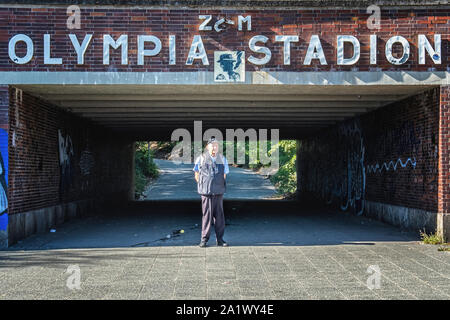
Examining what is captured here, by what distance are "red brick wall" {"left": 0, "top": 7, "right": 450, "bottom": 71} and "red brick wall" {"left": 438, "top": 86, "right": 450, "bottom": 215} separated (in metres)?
0.68

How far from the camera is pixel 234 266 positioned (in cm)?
718

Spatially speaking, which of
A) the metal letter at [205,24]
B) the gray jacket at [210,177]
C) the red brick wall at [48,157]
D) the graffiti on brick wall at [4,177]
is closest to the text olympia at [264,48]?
the metal letter at [205,24]

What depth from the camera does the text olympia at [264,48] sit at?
31.0ft

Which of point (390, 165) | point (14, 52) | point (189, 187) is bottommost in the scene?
point (189, 187)

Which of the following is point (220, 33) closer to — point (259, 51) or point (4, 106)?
point (259, 51)

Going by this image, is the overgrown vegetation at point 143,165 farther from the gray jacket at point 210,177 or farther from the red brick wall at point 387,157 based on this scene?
the gray jacket at point 210,177

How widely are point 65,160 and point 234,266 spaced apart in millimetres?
7490

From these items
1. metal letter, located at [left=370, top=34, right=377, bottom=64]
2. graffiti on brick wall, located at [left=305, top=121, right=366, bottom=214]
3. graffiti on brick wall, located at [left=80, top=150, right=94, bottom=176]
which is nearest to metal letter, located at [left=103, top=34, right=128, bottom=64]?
metal letter, located at [left=370, top=34, right=377, bottom=64]

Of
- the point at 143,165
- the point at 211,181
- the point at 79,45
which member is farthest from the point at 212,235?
the point at 143,165

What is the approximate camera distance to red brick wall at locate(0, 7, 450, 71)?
9.43m

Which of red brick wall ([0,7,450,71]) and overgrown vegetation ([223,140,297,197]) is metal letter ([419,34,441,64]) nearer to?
red brick wall ([0,7,450,71])

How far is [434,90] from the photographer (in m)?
9.80

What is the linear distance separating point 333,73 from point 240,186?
953 inches

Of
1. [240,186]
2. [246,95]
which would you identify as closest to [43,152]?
[246,95]
